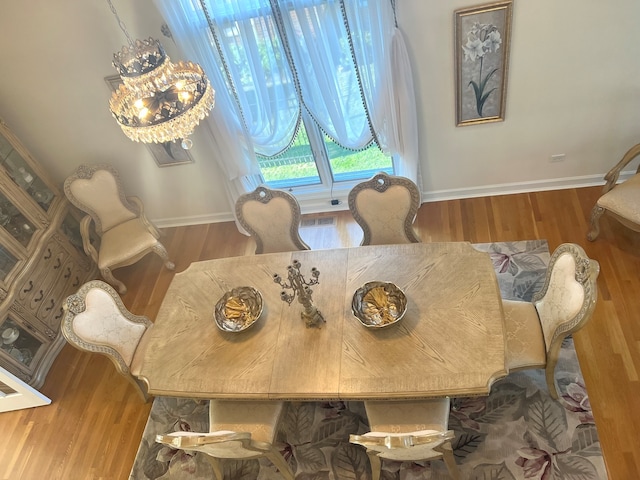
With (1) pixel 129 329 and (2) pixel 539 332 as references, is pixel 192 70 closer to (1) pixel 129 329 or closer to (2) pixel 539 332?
(1) pixel 129 329

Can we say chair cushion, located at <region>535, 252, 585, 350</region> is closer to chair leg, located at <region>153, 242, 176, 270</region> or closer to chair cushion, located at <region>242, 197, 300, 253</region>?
chair cushion, located at <region>242, 197, 300, 253</region>

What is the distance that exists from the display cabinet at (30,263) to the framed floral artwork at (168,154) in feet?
3.08

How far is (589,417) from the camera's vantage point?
2.74 m

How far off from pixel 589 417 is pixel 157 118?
114 inches

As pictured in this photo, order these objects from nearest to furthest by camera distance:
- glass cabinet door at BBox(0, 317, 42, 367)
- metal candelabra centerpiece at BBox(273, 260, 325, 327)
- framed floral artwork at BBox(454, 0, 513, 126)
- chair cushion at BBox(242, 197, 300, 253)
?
metal candelabra centerpiece at BBox(273, 260, 325, 327), framed floral artwork at BBox(454, 0, 513, 126), chair cushion at BBox(242, 197, 300, 253), glass cabinet door at BBox(0, 317, 42, 367)

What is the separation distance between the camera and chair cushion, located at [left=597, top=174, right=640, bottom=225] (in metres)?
3.16

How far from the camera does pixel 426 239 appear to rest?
4020mm

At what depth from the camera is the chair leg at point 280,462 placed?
8.41 feet

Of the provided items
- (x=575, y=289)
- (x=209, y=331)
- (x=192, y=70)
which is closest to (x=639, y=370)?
(x=575, y=289)

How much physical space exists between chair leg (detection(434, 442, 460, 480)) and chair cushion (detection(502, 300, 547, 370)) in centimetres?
58

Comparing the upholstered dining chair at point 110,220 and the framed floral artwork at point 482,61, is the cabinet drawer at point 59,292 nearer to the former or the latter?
the upholstered dining chair at point 110,220

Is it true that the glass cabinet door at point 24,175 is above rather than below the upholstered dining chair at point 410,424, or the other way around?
above

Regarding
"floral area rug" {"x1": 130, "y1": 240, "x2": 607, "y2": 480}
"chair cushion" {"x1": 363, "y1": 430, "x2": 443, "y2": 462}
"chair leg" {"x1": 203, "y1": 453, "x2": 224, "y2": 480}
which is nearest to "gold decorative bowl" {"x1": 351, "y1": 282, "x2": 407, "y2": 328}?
"chair cushion" {"x1": 363, "y1": 430, "x2": 443, "y2": 462}

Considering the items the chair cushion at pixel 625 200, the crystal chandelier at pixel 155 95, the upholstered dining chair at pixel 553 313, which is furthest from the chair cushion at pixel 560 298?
the crystal chandelier at pixel 155 95
